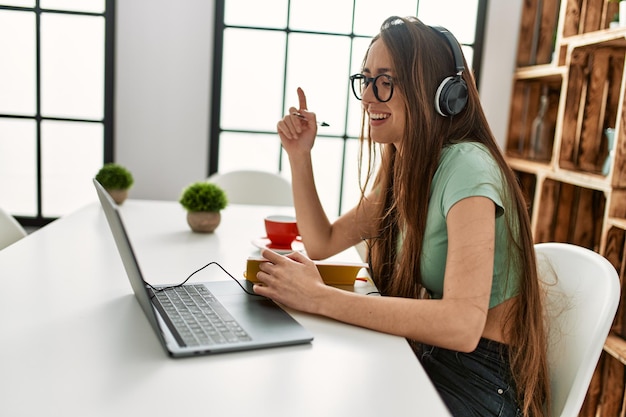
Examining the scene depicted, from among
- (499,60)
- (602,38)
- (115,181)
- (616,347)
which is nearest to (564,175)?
(602,38)

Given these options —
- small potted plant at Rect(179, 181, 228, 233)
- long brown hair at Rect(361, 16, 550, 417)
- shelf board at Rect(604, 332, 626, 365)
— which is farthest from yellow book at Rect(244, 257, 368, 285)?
shelf board at Rect(604, 332, 626, 365)

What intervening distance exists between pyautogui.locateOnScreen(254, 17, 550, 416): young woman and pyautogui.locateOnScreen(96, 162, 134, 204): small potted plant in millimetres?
1175

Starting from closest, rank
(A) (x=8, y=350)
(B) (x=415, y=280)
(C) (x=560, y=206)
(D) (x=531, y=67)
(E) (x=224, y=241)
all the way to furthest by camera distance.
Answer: (A) (x=8, y=350) < (B) (x=415, y=280) < (E) (x=224, y=241) < (C) (x=560, y=206) < (D) (x=531, y=67)

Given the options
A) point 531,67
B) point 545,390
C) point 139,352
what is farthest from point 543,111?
point 139,352

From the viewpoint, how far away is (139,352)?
94 centimetres

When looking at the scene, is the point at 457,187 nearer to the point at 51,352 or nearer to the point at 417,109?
the point at 417,109

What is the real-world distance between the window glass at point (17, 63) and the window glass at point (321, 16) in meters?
1.33

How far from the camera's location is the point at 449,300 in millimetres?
1085

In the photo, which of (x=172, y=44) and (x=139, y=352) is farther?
(x=172, y=44)

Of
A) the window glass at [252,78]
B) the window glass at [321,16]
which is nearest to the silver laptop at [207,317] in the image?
the window glass at [252,78]

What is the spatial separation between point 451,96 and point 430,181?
0.19m

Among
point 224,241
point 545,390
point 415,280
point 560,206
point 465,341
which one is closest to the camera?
point 465,341

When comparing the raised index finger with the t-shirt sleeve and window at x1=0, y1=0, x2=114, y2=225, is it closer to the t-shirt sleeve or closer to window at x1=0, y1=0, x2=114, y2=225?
the t-shirt sleeve

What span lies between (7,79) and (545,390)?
9.67 feet
